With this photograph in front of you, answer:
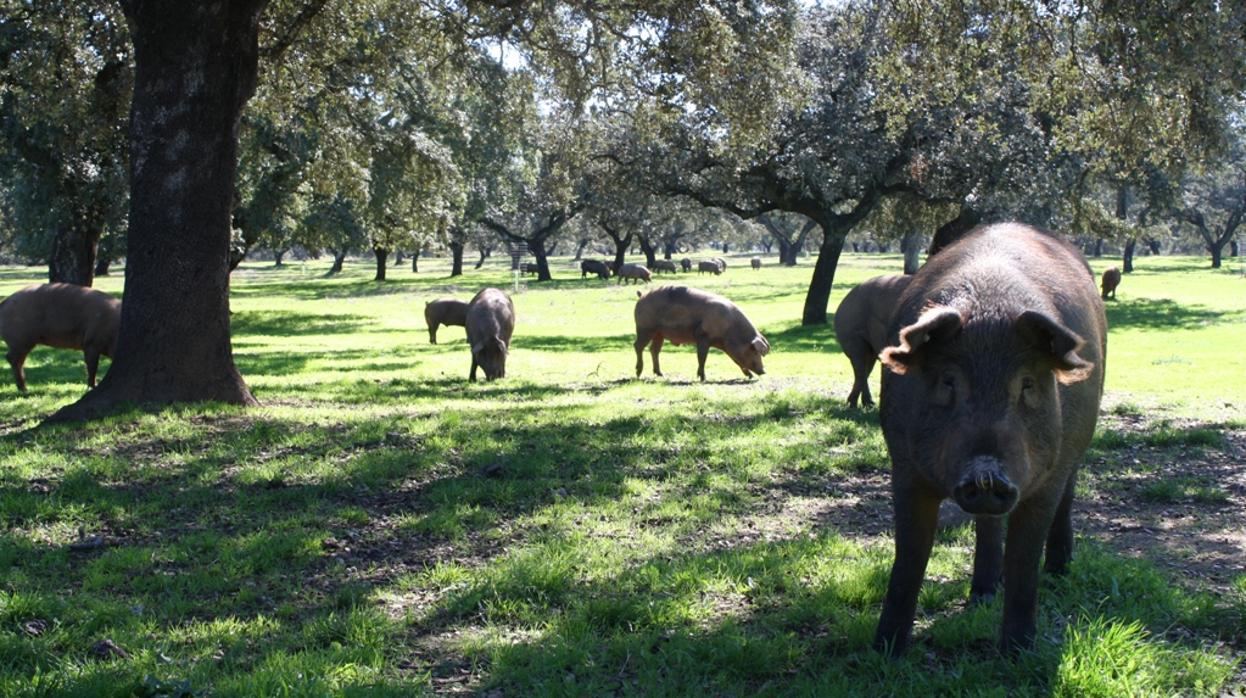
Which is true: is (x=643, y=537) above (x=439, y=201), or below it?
below

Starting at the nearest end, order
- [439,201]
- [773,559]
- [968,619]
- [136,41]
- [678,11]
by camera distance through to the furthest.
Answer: [968,619], [773,559], [136,41], [678,11], [439,201]

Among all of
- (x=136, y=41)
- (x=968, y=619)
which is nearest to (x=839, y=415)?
(x=968, y=619)

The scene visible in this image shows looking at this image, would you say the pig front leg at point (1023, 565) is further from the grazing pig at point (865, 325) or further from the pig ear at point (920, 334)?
the grazing pig at point (865, 325)

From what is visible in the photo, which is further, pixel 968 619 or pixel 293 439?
pixel 293 439

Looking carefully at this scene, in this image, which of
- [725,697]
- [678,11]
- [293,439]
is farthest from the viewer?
[678,11]

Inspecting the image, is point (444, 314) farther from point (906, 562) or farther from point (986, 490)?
point (986, 490)

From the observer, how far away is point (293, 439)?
29.6 ft

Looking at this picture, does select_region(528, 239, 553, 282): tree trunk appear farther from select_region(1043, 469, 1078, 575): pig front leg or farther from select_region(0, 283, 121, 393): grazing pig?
select_region(1043, 469, 1078, 575): pig front leg

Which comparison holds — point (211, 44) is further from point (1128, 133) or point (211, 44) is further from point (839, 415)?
point (1128, 133)

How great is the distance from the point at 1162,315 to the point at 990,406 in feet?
110

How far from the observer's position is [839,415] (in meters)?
11.5

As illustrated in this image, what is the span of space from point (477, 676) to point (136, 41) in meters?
7.92

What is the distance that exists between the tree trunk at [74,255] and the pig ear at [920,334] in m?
22.2

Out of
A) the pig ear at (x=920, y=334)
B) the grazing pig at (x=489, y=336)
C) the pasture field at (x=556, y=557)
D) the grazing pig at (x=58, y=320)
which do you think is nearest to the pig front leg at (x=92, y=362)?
the grazing pig at (x=58, y=320)
